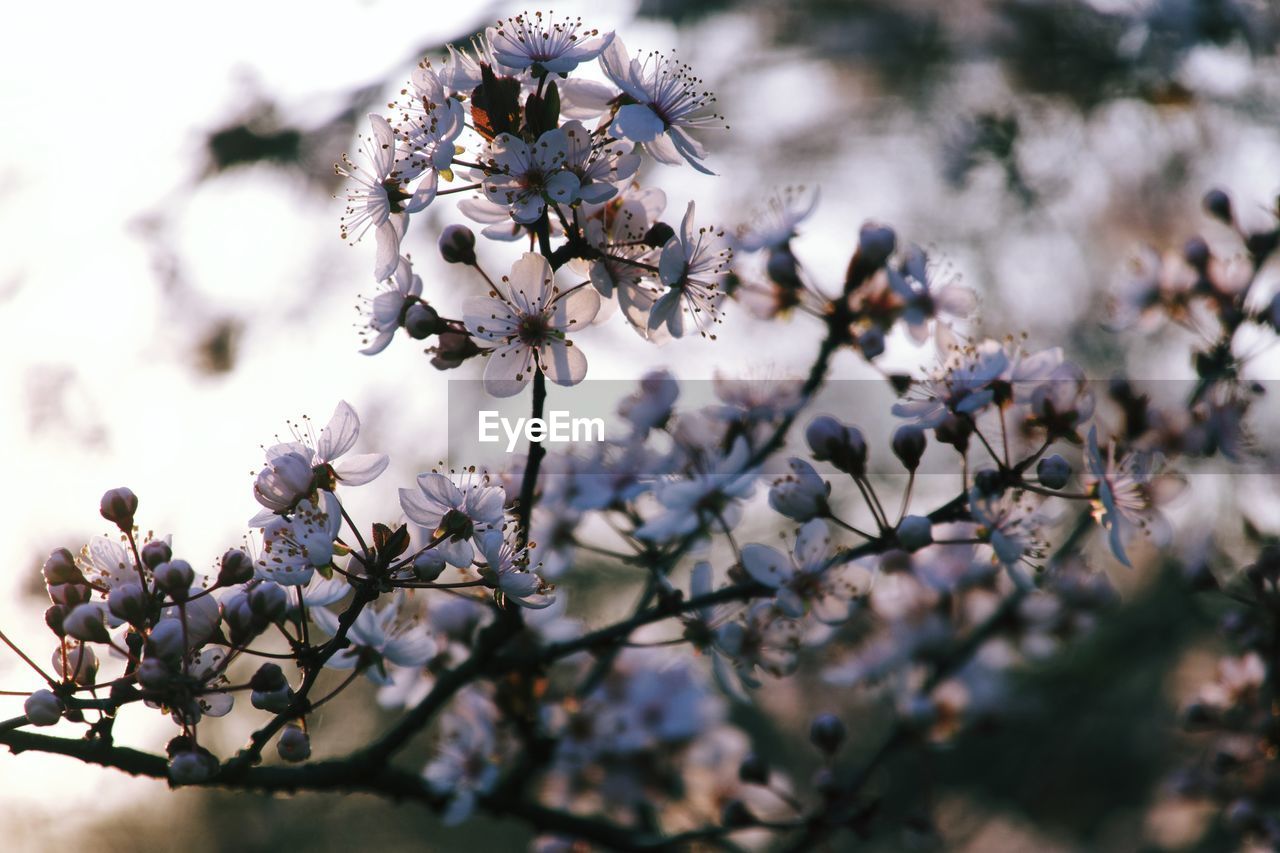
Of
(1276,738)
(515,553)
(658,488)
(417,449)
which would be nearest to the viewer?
(515,553)

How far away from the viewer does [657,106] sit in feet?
5.04

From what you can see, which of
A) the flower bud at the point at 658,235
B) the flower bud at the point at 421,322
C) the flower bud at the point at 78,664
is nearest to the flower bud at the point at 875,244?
the flower bud at the point at 658,235

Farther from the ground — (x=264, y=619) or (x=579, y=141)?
(x=579, y=141)

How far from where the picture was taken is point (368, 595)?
53.2 inches

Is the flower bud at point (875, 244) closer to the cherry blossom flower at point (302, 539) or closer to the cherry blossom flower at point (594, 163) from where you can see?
the cherry blossom flower at point (594, 163)

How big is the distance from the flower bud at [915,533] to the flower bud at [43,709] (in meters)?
1.06

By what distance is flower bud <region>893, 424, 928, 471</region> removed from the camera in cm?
165

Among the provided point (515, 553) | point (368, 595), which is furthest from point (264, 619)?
point (515, 553)

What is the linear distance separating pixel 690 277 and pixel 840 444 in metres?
0.34

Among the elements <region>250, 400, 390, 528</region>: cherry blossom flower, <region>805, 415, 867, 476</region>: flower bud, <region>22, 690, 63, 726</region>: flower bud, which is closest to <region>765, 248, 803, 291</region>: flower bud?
<region>805, 415, 867, 476</region>: flower bud

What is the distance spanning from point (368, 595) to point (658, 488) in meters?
0.52

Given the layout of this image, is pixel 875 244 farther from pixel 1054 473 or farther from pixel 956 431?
pixel 1054 473

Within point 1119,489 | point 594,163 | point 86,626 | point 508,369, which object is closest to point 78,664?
point 86,626

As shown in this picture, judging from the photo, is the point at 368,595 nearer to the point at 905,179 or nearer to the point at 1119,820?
the point at 905,179
